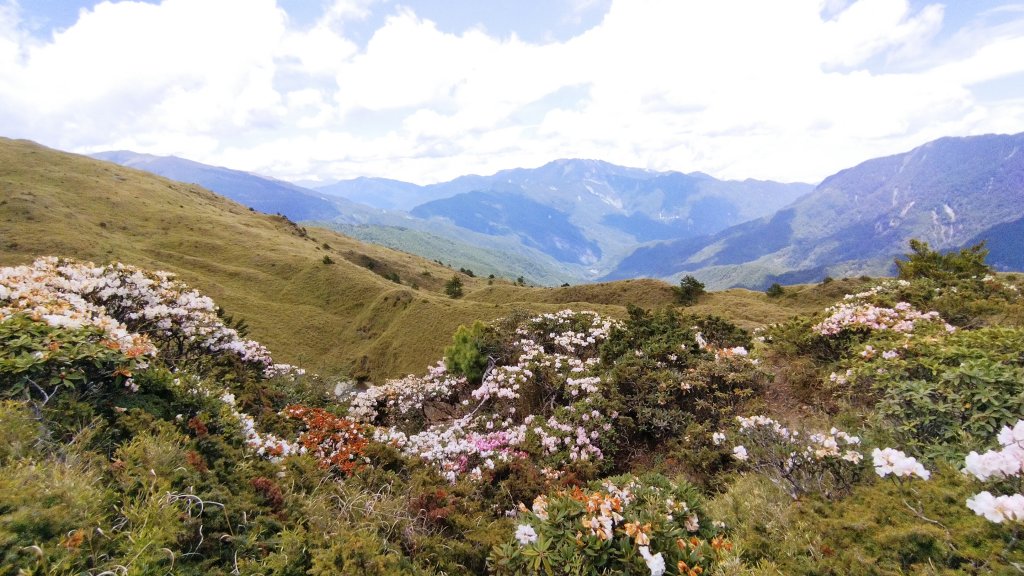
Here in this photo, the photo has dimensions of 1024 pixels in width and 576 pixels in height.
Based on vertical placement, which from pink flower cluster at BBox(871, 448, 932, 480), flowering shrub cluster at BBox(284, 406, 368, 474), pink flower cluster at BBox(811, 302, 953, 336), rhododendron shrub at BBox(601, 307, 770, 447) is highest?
pink flower cluster at BBox(811, 302, 953, 336)

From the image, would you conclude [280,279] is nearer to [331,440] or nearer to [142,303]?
[142,303]

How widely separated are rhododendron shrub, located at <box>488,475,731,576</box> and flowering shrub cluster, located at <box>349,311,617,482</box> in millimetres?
3625

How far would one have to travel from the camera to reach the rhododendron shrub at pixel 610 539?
4.38m

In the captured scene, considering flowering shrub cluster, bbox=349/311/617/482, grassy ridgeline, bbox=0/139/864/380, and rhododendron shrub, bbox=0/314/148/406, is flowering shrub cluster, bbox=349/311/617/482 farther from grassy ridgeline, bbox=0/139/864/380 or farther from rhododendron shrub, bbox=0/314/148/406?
grassy ridgeline, bbox=0/139/864/380

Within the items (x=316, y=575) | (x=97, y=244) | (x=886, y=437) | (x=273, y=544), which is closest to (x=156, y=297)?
(x=273, y=544)

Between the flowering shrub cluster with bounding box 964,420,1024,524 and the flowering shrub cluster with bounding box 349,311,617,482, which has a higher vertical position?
the flowering shrub cluster with bounding box 964,420,1024,524

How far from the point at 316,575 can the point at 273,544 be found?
70cm

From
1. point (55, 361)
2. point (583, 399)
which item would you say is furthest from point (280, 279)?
point (55, 361)

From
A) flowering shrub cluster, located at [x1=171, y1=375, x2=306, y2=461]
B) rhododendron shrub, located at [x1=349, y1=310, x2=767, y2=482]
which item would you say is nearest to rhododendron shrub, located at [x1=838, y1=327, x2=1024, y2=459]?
rhododendron shrub, located at [x1=349, y1=310, x2=767, y2=482]

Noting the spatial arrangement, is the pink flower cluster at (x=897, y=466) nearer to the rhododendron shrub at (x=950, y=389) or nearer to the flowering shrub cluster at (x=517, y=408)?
the rhododendron shrub at (x=950, y=389)

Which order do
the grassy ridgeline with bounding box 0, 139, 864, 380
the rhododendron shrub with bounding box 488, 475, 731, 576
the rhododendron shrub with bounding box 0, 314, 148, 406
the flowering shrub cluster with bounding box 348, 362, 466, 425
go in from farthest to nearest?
1. the grassy ridgeline with bounding box 0, 139, 864, 380
2. the flowering shrub cluster with bounding box 348, 362, 466, 425
3. the rhododendron shrub with bounding box 0, 314, 148, 406
4. the rhododendron shrub with bounding box 488, 475, 731, 576

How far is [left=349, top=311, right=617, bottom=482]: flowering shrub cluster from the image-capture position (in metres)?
9.51

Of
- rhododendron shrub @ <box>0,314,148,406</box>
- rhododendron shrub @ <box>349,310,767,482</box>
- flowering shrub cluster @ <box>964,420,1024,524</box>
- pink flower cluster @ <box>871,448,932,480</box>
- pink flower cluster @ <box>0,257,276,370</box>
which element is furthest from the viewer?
rhododendron shrub @ <box>349,310,767,482</box>

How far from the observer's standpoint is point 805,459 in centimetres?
555
